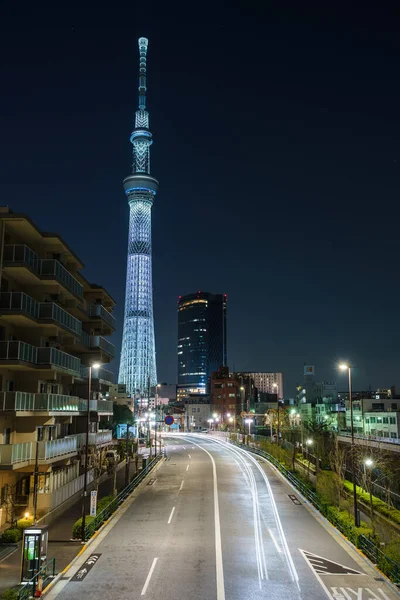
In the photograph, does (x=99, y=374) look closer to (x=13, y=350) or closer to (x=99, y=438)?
(x=99, y=438)

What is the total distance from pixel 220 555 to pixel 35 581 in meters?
7.89

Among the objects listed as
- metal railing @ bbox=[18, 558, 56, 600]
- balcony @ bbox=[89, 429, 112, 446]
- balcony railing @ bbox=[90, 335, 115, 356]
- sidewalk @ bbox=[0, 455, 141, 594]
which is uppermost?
balcony railing @ bbox=[90, 335, 115, 356]

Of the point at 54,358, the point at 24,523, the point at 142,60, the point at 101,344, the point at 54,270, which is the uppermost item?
the point at 142,60

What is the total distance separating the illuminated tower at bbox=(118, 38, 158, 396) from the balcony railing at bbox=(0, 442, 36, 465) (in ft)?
348

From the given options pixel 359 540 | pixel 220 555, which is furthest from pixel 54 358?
pixel 359 540

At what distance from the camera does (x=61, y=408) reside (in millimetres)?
33125

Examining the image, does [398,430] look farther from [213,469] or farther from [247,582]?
[247,582]

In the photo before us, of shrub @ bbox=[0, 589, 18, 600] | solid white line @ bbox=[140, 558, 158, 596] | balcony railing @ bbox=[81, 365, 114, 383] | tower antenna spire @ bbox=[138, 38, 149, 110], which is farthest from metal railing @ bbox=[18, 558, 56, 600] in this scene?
tower antenna spire @ bbox=[138, 38, 149, 110]

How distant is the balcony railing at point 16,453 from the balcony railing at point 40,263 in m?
9.19

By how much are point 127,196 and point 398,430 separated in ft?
291

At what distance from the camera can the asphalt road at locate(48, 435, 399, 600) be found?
1902cm

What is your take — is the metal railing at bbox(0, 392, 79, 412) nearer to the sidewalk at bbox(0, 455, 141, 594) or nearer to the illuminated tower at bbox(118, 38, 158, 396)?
the sidewalk at bbox(0, 455, 141, 594)

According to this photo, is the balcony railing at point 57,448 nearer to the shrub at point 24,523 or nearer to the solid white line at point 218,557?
the shrub at point 24,523

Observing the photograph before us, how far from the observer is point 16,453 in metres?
27.1
